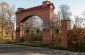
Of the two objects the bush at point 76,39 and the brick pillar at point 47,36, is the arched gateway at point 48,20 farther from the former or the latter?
the bush at point 76,39

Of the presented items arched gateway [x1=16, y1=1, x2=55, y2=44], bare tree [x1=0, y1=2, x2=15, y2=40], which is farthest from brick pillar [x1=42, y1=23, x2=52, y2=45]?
bare tree [x1=0, y1=2, x2=15, y2=40]

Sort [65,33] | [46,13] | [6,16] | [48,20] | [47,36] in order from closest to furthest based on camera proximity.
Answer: [65,33] → [47,36] → [48,20] → [46,13] → [6,16]

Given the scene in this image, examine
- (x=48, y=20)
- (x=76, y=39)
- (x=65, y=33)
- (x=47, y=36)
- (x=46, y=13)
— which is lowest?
(x=76, y=39)

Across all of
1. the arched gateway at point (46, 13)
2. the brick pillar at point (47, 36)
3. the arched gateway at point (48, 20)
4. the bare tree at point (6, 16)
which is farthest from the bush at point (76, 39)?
the bare tree at point (6, 16)

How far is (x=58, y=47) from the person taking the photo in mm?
21922

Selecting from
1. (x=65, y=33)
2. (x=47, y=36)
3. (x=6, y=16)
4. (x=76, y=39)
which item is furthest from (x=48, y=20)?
(x=6, y=16)

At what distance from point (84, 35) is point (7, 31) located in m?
32.5

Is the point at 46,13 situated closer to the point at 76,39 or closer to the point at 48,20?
the point at 48,20

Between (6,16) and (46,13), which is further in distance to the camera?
(6,16)

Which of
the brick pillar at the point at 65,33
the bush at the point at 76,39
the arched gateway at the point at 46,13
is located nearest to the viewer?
the bush at the point at 76,39

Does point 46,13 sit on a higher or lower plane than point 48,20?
higher

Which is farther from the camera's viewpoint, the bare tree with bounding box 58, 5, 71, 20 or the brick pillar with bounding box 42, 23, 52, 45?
the bare tree with bounding box 58, 5, 71, 20

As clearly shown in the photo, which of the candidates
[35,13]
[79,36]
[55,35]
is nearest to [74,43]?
[79,36]

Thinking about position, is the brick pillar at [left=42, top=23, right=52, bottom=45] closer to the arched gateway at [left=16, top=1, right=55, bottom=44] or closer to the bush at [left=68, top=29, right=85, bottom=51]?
the arched gateway at [left=16, top=1, right=55, bottom=44]
